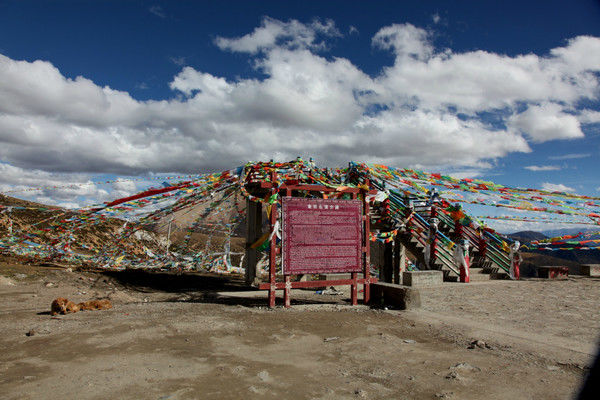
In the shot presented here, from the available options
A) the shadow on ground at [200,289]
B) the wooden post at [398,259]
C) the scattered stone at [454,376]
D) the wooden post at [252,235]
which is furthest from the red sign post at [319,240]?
the wooden post at [398,259]

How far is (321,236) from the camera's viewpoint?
9.87 m

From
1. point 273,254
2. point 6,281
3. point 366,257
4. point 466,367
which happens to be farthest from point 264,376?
point 6,281

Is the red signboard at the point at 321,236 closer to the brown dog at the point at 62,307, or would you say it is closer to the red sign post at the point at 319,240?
the red sign post at the point at 319,240

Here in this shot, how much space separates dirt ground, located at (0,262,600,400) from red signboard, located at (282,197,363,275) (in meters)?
1.05

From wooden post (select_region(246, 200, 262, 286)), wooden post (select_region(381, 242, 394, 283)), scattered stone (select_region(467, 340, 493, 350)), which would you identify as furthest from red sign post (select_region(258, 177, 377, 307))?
wooden post (select_region(381, 242, 394, 283))

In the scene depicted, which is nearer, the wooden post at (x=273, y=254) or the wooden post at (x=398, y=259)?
the wooden post at (x=273, y=254)

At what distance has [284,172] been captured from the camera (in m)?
13.7

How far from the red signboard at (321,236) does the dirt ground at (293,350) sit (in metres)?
1.05

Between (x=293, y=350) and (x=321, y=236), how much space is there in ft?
13.7

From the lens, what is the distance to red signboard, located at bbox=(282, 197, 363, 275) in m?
9.55

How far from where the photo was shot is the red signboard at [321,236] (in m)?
9.55

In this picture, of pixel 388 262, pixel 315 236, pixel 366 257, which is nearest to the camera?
pixel 315 236

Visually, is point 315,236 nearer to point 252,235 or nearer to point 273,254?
point 273,254

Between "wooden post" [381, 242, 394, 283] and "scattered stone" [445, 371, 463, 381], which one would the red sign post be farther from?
"wooden post" [381, 242, 394, 283]
